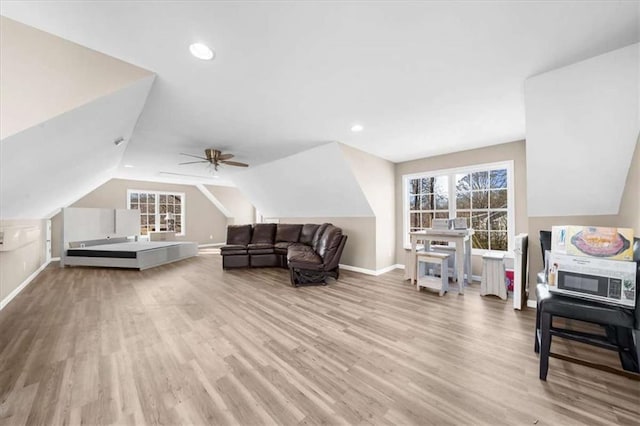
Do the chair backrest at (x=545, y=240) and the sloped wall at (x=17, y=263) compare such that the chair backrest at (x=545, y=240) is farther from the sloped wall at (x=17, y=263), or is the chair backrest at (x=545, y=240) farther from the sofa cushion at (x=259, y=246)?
the sloped wall at (x=17, y=263)

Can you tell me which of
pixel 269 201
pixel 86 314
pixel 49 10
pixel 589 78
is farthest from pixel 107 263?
pixel 589 78

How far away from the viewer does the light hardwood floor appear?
131 cm

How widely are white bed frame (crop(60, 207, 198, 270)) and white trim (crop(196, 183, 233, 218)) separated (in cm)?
214

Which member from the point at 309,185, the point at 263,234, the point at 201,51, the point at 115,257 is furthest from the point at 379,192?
the point at 115,257

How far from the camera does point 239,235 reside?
5.55 m

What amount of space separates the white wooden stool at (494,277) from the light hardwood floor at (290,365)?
0.18 meters

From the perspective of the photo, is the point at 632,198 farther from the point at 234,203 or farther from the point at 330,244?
the point at 234,203

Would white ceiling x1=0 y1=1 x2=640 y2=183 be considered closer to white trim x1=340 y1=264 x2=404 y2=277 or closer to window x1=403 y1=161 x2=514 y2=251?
window x1=403 y1=161 x2=514 y2=251

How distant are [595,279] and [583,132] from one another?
139cm

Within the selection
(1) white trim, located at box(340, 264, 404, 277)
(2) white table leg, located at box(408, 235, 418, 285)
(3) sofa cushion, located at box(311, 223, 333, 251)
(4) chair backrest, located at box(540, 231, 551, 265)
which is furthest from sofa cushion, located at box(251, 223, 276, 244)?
(4) chair backrest, located at box(540, 231, 551, 265)

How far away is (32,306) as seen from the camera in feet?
9.46

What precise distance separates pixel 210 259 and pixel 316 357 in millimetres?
5188

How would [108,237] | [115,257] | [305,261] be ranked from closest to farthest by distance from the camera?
1. [305,261]
2. [115,257]
3. [108,237]

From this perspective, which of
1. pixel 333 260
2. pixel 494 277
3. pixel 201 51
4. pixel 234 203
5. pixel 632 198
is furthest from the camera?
pixel 234 203
